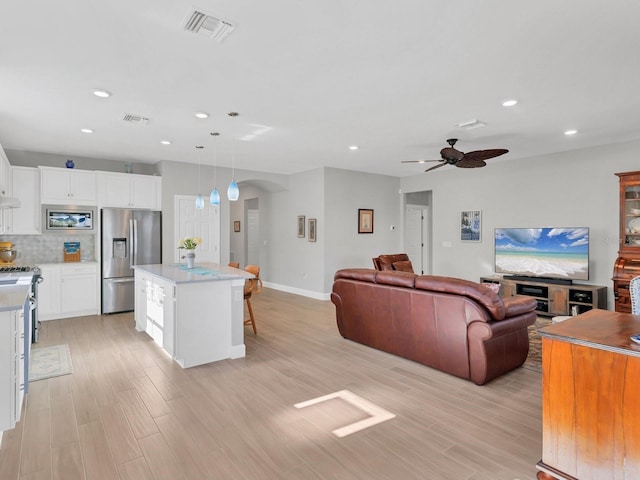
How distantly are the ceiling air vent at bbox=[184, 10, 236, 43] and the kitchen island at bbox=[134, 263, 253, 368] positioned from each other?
2.27 m

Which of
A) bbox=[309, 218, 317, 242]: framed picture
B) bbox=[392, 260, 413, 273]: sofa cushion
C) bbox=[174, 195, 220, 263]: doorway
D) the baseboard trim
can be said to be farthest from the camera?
bbox=[309, 218, 317, 242]: framed picture

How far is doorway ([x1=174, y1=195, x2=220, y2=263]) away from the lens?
693 cm

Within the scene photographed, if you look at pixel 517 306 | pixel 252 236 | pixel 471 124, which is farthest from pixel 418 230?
pixel 517 306

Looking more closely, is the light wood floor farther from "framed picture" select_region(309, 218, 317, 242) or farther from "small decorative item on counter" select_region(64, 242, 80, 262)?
"framed picture" select_region(309, 218, 317, 242)

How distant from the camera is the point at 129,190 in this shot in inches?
255

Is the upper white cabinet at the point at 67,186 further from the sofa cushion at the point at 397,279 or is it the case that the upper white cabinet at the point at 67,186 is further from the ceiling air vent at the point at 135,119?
the sofa cushion at the point at 397,279

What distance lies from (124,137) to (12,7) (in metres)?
→ 3.12

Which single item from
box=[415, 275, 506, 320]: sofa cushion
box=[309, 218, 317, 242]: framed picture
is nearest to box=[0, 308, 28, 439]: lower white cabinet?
box=[415, 275, 506, 320]: sofa cushion

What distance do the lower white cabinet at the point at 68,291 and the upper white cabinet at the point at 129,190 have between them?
3.70 ft

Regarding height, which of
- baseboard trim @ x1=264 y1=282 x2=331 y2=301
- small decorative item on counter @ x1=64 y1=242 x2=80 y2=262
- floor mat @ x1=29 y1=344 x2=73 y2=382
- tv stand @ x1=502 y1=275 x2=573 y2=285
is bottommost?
floor mat @ x1=29 y1=344 x2=73 y2=382

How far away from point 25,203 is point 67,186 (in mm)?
615

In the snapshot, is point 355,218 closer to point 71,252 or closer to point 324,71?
point 324,71

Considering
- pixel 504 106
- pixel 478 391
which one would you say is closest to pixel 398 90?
pixel 504 106

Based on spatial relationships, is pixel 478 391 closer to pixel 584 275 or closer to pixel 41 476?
pixel 41 476
